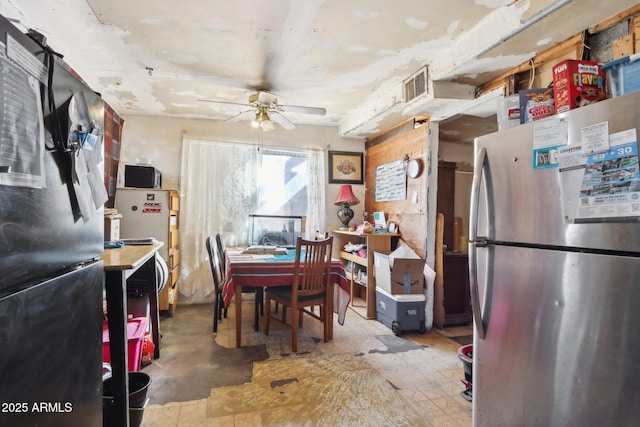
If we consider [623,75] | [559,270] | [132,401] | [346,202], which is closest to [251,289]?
[132,401]

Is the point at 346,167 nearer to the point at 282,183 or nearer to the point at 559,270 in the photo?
the point at 282,183

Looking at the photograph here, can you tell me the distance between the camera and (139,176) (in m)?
3.57

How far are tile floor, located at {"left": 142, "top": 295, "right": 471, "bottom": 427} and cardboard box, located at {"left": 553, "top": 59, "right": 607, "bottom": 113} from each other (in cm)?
173

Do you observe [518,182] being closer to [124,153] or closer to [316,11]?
[316,11]

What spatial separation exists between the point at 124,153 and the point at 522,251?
4.33 metres

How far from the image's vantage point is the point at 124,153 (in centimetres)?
393

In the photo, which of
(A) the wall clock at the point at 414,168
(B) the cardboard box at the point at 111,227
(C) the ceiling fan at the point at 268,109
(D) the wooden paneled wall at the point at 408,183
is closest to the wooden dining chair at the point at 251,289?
(B) the cardboard box at the point at 111,227

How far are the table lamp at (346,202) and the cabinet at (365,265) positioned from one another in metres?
0.20

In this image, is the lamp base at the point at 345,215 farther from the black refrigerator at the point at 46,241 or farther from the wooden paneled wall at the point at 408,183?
the black refrigerator at the point at 46,241

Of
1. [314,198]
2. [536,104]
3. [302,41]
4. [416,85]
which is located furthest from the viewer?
[314,198]

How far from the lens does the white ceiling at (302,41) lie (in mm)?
1869

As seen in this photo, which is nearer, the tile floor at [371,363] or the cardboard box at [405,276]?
the tile floor at [371,363]

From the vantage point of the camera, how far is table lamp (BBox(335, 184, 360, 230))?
4285mm

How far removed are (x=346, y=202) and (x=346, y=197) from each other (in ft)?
0.24
